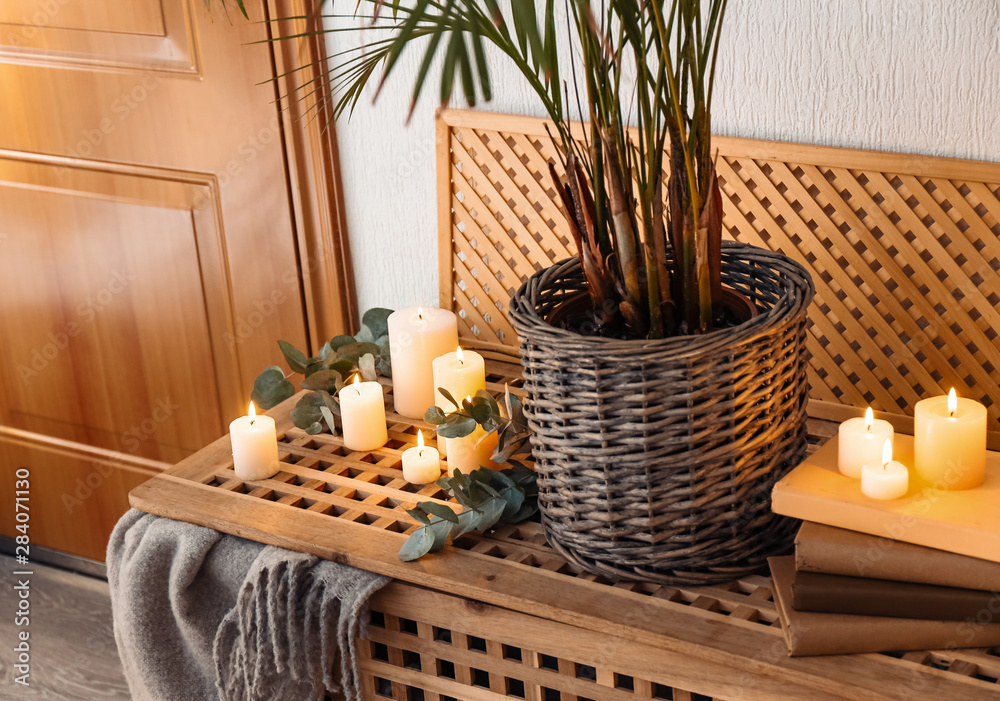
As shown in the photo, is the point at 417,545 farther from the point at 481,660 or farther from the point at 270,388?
the point at 270,388

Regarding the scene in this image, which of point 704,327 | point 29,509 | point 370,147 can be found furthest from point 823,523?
point 29,509

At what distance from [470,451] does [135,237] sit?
0.93 metres

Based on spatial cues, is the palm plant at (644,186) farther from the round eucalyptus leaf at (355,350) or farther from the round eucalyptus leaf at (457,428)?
the round eucalyptus leaf at (355,350)

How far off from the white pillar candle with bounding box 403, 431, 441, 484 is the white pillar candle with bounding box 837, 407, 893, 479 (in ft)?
1.48

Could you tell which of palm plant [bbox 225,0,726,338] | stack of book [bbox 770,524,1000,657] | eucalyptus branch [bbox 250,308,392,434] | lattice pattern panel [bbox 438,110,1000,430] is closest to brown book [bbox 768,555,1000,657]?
stack of book [bbox 770,524,1000,657]

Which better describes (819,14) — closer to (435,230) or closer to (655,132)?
(655,132)

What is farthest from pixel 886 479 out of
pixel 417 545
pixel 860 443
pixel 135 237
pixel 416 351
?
pixel 135 237

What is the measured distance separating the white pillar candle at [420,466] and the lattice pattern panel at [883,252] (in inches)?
17.7

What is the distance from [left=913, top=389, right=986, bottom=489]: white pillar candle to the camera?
0.90 metres

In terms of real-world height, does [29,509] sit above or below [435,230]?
below

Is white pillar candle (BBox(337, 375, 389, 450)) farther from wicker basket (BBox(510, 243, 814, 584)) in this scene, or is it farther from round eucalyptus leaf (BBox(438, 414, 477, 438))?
wicker basket (BBox(510, 243, 814, 584))

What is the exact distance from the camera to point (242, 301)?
67.4 inches

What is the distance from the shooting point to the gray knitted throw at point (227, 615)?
103 cm

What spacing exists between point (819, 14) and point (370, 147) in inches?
26.4
